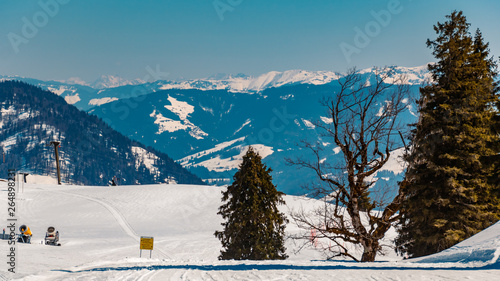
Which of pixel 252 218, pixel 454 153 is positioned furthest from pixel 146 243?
pixel 454 153

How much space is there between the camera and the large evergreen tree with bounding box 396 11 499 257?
18672mm

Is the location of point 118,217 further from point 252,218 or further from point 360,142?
point 360,142

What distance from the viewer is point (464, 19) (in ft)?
63.9

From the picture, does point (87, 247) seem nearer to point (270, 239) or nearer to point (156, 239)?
point (156, 239)

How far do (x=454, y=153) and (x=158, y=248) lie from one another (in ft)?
87.2

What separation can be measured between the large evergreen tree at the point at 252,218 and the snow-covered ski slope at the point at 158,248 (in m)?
2.41

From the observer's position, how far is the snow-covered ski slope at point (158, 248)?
427 inches

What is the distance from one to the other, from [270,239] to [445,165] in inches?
474

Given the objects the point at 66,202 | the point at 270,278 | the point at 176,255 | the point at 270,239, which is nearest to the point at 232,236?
the point at 270,239

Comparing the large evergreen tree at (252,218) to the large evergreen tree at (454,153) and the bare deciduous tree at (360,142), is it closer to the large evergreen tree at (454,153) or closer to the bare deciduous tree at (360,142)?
the large evergreen tree at (454,153)

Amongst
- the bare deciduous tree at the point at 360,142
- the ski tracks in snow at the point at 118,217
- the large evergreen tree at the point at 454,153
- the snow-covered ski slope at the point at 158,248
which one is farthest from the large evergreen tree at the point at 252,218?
the bare deciduous tree at the point at 360,142

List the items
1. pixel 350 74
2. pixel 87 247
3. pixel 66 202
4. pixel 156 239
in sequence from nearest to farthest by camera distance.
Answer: pixel 350 74
pixel 87 247
pixel 156 239
pixel 66 202

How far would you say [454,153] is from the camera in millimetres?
19016

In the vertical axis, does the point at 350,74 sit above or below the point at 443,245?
above
